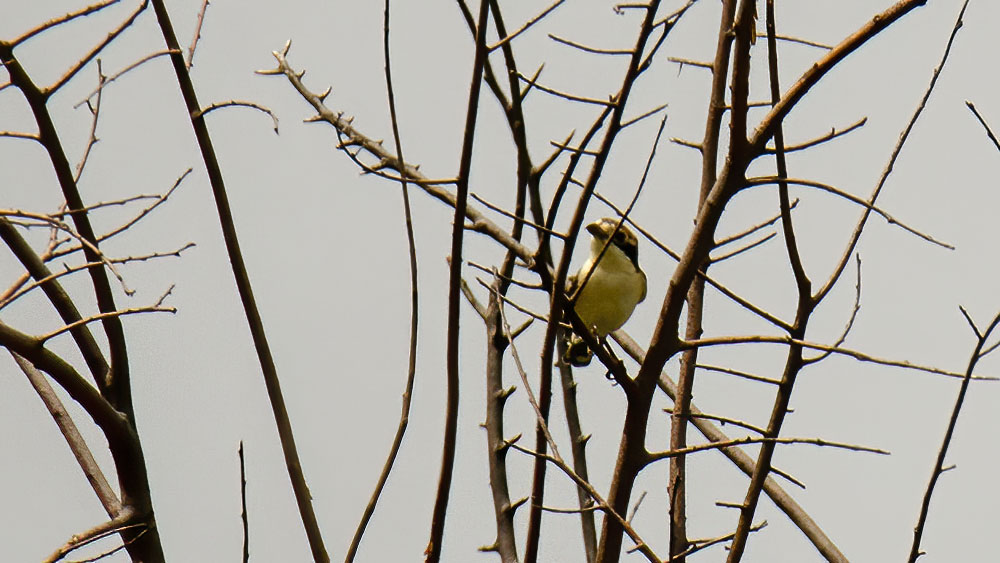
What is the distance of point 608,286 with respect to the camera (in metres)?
5.32

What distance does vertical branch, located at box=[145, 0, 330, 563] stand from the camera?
212cm

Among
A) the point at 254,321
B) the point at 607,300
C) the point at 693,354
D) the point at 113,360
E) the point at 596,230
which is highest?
the point at 596,230

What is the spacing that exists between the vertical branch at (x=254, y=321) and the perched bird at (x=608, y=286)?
297 centimetres

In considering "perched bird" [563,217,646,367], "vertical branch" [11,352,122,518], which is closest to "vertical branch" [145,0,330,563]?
"vertical branch" [11,352,122,518]

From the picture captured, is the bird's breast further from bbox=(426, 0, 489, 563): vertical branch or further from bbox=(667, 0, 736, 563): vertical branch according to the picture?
bbox=(426, 0, 489, 563): vertical branch

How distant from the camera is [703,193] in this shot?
3604mm

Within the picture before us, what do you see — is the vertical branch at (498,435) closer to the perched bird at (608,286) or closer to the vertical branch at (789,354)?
the vertical branch at (789,354)


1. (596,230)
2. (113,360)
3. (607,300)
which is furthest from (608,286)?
(113,360)

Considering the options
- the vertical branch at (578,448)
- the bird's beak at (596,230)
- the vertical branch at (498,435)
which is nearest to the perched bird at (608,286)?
the bird's beak at (596,230)

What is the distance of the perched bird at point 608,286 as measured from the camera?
528 centimetres

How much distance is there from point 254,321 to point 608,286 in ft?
10.6

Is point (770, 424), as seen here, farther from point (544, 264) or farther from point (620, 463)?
point (544, 264)

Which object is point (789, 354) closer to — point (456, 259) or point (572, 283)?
point (456, 259)

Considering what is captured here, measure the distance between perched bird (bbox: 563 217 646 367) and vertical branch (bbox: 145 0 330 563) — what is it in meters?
2.97
